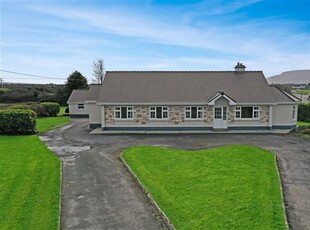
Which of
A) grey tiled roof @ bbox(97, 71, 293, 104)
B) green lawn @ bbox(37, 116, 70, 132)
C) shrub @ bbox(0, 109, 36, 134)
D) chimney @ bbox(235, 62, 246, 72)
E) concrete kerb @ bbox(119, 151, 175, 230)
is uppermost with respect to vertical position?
chimney @ bbox(235, 62, 246, 72)

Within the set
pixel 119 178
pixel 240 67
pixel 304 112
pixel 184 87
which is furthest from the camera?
pixel 304 112

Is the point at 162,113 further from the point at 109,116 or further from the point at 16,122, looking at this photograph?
the point at 16,122

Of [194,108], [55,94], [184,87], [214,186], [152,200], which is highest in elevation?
[55,94]

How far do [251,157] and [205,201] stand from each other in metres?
6.99

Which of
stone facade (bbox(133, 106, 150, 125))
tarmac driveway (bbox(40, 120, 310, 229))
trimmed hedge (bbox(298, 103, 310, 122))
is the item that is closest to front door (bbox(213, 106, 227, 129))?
tarmac driveway (bbox(40, 120, 310, 229))

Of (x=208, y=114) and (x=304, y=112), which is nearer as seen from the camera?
(x=208, y=114)

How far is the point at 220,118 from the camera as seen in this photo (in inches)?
1113

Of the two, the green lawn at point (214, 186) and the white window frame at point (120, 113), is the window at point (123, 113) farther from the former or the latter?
the green lawn at point (214, 186)

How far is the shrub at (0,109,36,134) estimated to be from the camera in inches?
1012

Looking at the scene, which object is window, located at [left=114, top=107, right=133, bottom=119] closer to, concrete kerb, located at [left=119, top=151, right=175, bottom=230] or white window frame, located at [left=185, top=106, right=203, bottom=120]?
white window frame, located at [left=185, top=106, right=203, bottom=120]

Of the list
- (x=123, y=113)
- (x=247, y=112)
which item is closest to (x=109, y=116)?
(x=123, y=113)

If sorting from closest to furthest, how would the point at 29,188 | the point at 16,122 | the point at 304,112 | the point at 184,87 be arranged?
the point at 29,188, the point at 16,122, the point at 184,87, the point at 304,112

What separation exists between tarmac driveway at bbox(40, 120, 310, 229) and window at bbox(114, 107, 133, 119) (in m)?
3.76

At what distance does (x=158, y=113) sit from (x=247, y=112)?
8689 mm
